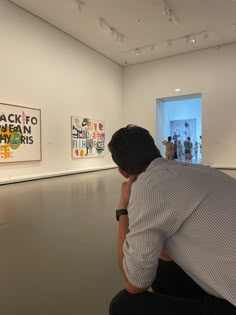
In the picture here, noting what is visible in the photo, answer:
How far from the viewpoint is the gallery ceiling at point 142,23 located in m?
7.69

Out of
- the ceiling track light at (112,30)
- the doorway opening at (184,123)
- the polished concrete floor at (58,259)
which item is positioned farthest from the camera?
the doorway opening at (184,123)

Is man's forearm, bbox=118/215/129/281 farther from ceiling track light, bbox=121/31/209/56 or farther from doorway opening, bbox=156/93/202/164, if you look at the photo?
doorway opening, bbox=156/93/202/164

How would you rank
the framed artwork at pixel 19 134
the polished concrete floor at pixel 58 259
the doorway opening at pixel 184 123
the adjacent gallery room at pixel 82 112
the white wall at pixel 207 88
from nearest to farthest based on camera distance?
the polished concrete floor at pixel 58 259 → the adjacent gallery room at pixel 82 112 → the framed artwork at pixel 19 134 → the white wall at pixel 207 88 → the doorway opening at pixel 184 123

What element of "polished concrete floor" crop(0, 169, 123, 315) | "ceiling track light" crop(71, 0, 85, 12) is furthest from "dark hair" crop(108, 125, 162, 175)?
"ceiling track light" crop(71, 0, 85, 12)

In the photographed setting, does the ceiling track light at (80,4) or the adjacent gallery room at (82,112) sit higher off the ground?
the ceiling track light at (80,4)

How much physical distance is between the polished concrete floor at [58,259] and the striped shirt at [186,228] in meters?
0.86

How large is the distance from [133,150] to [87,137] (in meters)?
9.59

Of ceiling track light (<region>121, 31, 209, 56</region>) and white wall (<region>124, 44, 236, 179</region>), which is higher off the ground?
ceiling track light (<region>121, 31, 209, 56</region>)

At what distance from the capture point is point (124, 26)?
9.06 m

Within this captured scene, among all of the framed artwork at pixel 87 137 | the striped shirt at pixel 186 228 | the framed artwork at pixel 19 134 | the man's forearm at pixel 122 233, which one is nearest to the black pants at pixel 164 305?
the striped shirt at pixel 186 228

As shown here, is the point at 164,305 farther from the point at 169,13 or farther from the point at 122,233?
the point at 169,13

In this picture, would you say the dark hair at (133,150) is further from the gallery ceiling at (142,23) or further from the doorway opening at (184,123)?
the doorway opening at (184,123)

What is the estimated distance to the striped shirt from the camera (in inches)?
30.8

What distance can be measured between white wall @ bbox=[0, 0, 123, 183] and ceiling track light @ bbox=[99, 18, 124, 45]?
1.38 m
